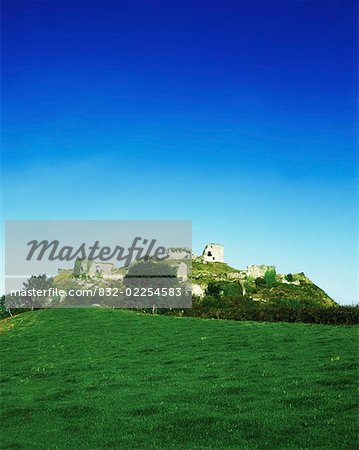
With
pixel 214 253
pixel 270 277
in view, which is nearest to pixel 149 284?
pixel 270 277

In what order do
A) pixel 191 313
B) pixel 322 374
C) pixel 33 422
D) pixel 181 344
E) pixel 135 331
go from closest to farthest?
pixel 33 422, pixel 322 374, pixel 181 344, pixel 135 331, pixel 191 313

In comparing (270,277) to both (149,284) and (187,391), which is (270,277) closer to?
(149,284)

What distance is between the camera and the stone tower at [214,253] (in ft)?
595

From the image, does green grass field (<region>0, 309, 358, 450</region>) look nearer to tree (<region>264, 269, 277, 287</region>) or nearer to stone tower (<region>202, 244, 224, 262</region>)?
tree (<region>264, 269, 277, 287</region>)

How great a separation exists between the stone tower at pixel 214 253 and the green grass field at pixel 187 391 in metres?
144

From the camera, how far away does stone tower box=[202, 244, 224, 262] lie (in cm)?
18150

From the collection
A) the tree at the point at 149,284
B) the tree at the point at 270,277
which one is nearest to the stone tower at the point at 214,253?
the tree at the point at 270,277

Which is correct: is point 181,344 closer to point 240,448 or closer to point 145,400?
point 145,400

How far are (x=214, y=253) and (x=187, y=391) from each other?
163207mm

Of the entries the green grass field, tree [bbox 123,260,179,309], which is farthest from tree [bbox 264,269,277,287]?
the green grass field

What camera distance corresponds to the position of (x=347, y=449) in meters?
12.5

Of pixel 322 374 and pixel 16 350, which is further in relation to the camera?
pixel 16 350

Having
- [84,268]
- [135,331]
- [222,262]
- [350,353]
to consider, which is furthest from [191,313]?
[222,262]

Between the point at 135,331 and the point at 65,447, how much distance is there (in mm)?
26620
